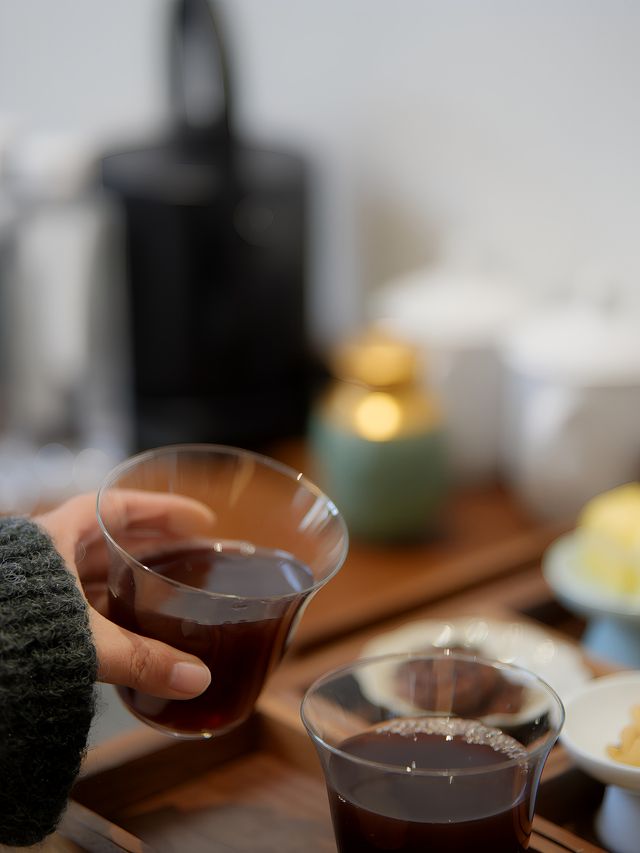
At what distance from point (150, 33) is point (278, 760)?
1.20m

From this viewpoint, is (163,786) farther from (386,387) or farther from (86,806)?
(386,387)

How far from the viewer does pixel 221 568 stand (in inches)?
23.3

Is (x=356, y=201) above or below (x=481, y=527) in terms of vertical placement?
above

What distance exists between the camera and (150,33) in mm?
1593

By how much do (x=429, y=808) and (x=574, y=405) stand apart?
54 centimetres

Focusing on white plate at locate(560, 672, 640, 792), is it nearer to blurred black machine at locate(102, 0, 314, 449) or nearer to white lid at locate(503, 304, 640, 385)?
white lid at locate(503, 304, 640, 385)

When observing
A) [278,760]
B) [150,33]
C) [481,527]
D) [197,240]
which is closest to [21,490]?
[197,240]

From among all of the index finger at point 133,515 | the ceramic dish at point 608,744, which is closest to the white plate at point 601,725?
the ceramic dish at point 608,744

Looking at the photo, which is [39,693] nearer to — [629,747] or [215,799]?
[215,799]

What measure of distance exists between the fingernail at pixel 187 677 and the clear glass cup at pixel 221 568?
0.05 ft

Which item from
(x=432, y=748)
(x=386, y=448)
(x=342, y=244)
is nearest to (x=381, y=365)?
(x=386, y=448)

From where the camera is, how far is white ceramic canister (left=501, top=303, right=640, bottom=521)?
964 mm

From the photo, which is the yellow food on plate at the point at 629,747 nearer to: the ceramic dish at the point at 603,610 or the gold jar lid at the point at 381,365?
the ceramic dish at the point at 603,610

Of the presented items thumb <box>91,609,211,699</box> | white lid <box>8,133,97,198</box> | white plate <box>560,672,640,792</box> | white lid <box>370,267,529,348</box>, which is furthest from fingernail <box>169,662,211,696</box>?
white lid <box>8,133,97,198</box>
